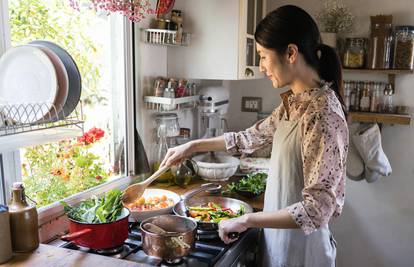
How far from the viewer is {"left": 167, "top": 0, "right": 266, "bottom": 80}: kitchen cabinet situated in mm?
1934

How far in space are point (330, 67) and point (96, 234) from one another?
92 cm

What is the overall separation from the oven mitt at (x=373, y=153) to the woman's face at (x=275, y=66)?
1320mm

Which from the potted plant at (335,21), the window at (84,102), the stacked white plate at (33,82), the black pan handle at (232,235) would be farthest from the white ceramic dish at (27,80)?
the potted plant at (335,21)

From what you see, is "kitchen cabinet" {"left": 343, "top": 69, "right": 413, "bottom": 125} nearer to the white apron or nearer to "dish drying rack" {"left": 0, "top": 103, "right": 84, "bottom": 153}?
the white apron

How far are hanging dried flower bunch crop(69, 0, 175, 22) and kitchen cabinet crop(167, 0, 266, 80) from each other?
0.77 feet

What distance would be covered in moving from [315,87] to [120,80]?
933mm

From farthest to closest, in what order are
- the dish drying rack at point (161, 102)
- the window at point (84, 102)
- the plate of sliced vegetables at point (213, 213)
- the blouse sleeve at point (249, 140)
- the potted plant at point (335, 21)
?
the potted plant at point (335, 21), the dish drying rack at point (161, 102), the blouse sleeve at point (249, 140), the plate of sliced vegetables at point (213, 213), the window at point (84, 102)

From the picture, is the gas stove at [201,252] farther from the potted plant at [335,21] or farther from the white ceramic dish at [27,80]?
the potted plant at [335,21]

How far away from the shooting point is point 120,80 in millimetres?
1817

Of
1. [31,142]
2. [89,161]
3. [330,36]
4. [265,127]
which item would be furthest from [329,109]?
[330,36]

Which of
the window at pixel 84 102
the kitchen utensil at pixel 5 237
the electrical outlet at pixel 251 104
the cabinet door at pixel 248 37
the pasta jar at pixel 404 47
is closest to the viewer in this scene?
the kitchen utensil at pixel 5 237

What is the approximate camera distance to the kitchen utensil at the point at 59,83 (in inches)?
45.5

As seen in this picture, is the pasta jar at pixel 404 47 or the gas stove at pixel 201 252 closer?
the gas stove at pixel 201 252

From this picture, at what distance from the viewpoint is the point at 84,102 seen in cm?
162
